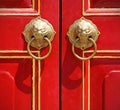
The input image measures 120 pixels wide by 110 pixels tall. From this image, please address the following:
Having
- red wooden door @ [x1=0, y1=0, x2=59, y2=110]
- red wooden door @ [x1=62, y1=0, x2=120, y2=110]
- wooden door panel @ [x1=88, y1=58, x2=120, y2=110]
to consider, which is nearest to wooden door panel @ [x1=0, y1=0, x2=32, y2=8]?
red wooden door @ [x1=0, y1=0, x2=59, y2=110]

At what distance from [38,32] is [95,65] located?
0.73 feet

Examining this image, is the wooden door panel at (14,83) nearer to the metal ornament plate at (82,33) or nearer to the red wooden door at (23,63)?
the red wooden door at (23,63)

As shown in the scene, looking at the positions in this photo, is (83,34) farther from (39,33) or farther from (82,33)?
(39,33)

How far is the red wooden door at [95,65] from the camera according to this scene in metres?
1.14

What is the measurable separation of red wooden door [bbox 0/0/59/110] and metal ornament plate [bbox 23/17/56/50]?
0.01 m

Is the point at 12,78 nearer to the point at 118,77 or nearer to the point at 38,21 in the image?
the point at 38,21

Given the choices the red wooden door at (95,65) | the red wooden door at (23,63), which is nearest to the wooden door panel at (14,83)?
the red wooden door at (23,63)

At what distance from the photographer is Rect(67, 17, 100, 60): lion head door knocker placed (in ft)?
3.64

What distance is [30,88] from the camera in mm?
1157

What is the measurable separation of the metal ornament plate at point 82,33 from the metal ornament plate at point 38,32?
2.6 inches

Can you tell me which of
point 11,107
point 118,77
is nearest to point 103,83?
point 118,77

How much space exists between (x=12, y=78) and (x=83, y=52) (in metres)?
0.26

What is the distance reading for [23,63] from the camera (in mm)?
1152

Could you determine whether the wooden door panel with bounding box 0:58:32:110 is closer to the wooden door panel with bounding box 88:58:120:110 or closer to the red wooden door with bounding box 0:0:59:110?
the red wooden door with bounding box 0:0:59:110
